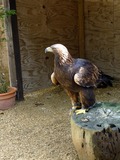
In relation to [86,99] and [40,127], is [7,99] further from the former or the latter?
[86,99]

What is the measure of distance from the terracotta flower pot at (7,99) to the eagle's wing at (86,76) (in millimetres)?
1610

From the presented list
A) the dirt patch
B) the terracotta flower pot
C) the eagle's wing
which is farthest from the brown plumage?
the terracotta flower pot

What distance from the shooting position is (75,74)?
2.31m

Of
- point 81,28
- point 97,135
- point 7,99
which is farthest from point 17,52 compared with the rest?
point 97,135

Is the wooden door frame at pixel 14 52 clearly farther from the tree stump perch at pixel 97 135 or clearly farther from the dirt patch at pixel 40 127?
the tree stump perch at pixel 97 135

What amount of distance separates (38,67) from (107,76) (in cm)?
112

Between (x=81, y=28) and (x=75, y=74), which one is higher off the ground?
(x=81, y=28)

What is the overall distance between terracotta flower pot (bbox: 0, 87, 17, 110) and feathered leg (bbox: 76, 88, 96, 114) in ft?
4.97

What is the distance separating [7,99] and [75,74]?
65.3 inches

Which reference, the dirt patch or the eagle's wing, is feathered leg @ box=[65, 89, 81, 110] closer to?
the eagle's wing

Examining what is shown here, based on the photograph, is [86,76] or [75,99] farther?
[75,99]

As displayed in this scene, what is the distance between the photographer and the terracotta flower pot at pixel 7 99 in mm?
3721

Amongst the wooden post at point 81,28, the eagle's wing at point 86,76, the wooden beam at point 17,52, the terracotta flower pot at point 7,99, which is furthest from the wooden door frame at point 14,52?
the eagle's wing at point 86,76

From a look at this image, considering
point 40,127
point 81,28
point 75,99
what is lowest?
point 40,127
